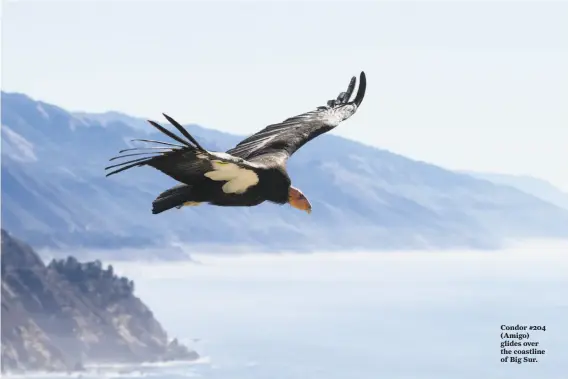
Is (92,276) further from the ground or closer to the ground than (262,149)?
further from the ground

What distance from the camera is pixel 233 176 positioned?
29.3 feet

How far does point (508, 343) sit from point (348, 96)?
16.1 metres

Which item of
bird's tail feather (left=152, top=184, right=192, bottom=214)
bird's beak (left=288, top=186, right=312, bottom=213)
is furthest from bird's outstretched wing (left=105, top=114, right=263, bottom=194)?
bird's beak (left=288, top=186, right=312, bottom=213)

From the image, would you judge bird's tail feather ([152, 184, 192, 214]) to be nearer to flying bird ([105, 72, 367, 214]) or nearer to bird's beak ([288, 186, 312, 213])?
flying bird ([105, 72, 367, 214])

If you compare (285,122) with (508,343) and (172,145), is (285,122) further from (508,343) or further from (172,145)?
(508,343)

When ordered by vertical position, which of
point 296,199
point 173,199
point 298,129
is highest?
point 298,129

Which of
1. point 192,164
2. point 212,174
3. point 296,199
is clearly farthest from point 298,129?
point 192,164

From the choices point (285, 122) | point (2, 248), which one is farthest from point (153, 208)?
point (2, 248)

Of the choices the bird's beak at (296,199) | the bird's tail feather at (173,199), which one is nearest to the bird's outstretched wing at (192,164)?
the bird's tail feather at (173,199)

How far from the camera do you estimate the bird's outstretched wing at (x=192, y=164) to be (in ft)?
27.5

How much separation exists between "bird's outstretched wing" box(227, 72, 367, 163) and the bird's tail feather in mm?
1158

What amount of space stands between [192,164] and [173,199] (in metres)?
0.54

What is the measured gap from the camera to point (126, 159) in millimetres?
8430

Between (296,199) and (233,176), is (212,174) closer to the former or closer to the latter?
(233,176)
